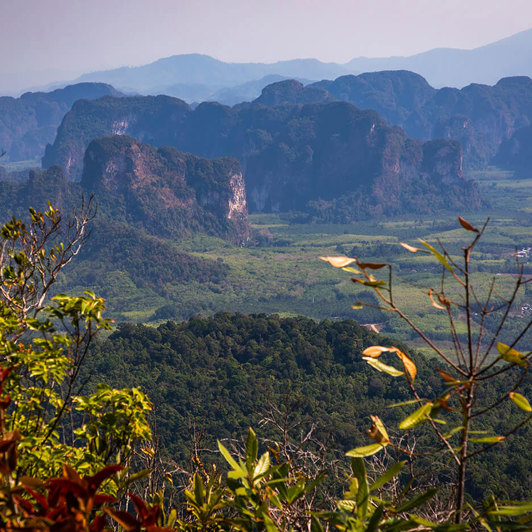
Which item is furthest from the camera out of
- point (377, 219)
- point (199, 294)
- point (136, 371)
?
point (377, 219)

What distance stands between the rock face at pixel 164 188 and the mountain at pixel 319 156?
27833 mm

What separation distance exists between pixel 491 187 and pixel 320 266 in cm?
8140

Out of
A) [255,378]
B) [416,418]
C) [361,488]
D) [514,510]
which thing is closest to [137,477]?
[361,488]

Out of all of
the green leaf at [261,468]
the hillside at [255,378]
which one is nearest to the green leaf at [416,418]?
the green leaf at [261,468]

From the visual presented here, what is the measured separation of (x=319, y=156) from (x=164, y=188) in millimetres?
51801

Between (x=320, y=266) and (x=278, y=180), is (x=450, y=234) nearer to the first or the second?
(x=320, y=266)

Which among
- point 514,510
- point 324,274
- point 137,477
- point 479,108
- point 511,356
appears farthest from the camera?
point 479,108

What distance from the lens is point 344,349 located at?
29.7m

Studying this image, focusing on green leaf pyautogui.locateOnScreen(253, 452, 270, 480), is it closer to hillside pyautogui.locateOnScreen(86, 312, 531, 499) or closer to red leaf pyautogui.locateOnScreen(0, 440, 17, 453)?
red leaf pyautogui.locateOnScreen(0, 440, 17, 453)

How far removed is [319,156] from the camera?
136625 millimetres

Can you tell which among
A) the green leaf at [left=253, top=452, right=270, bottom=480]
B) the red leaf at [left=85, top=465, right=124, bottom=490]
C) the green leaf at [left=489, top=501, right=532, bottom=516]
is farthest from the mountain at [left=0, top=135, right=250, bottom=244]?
the green leaf at [left=489, top=501, right=532, bottom=516]

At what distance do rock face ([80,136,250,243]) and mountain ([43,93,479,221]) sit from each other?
2783cm

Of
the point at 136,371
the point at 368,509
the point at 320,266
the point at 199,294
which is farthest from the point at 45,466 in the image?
the point at 320,266

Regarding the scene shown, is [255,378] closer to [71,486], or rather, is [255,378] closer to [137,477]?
[137,477]
